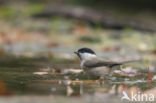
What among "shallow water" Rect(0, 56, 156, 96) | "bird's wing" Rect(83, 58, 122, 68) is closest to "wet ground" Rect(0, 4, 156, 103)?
"shallow water" Rect(0, 56, 156, 96)

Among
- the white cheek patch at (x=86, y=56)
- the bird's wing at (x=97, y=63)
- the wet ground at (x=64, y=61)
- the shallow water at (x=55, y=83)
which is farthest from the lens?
the white cheek patch at (x=86, y=56)

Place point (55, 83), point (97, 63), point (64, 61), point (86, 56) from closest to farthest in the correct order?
point (55, 83)
point (97, 63)
point (86, 56)
point (64, 61)

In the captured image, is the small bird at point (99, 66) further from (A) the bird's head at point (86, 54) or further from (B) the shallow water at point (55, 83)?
(A) the bird's head at point (86, 54)

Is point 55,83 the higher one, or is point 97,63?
point 97,63

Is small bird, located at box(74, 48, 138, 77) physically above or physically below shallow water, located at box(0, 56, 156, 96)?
above

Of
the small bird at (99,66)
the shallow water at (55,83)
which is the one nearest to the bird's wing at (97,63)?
the small bird at (99,66)

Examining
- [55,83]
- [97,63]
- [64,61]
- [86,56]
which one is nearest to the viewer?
[55,83]

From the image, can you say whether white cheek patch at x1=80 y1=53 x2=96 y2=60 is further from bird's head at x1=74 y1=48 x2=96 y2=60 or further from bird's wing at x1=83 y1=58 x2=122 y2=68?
bird's wing at x1=83 y1=58 x2=122 y2=68

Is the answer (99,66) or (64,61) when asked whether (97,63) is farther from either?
(64,61)

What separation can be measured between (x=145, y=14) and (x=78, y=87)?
1094 centimetres

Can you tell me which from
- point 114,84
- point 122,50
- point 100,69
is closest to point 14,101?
point 114,84

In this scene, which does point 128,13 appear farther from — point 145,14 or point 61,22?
point 61,22

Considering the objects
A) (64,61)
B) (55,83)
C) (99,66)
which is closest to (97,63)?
(99,66)

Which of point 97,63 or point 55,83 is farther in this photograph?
point 97,63
